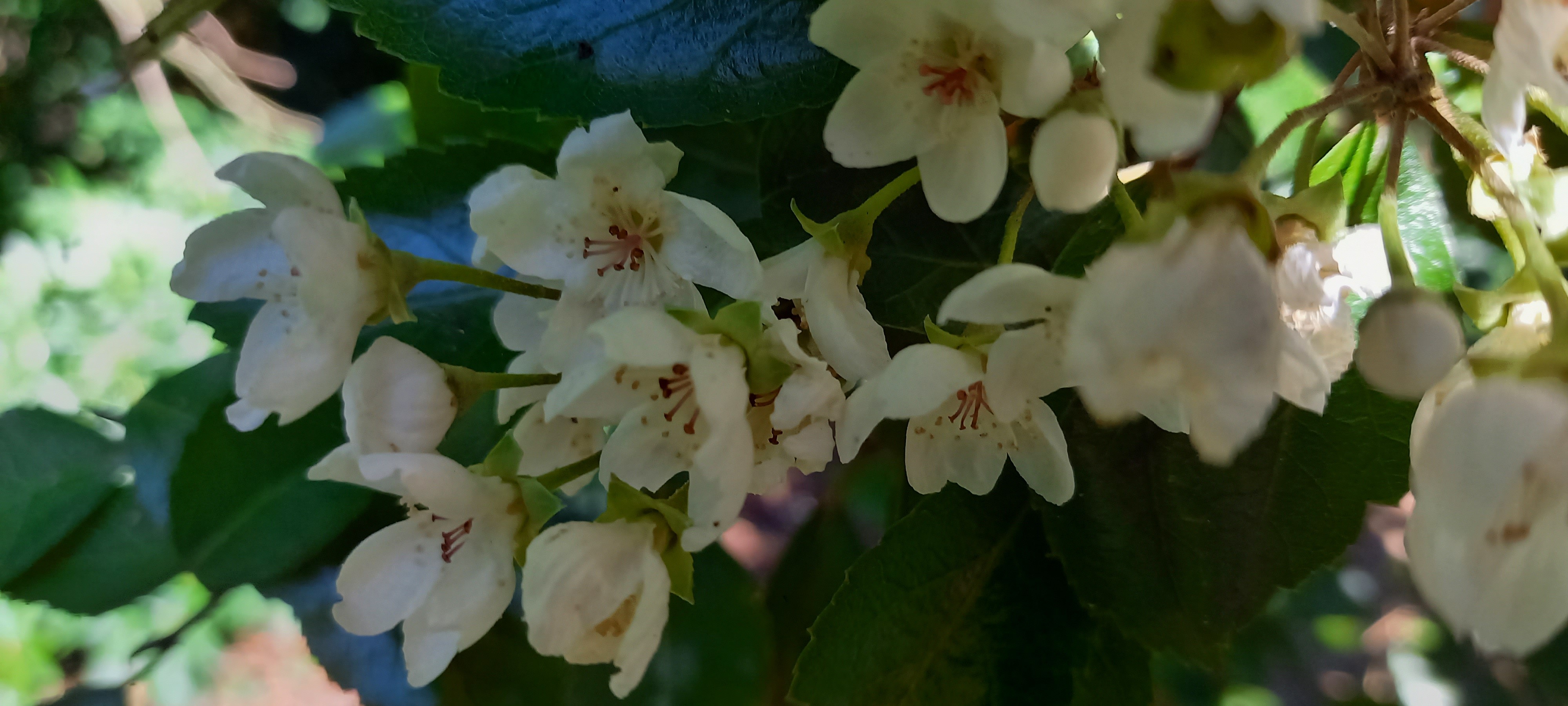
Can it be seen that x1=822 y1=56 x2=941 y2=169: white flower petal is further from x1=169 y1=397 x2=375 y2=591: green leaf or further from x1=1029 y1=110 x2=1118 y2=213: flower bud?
x1=169 y1=397 x2=375 y2=591: green leaf

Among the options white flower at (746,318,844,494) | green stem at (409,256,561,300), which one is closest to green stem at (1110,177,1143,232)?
white flower at (746,318,844,494)

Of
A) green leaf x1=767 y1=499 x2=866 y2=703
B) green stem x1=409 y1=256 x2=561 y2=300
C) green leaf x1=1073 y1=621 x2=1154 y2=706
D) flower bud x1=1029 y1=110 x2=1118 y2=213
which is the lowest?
green leaf x1=767 y1=499 x2=866 y2=703

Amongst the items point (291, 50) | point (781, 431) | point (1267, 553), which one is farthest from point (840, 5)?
point (291, 50)

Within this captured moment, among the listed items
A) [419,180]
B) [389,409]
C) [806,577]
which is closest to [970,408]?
[389,409]

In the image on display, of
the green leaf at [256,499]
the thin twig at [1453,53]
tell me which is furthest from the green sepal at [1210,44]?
the green leaf at [256,499]

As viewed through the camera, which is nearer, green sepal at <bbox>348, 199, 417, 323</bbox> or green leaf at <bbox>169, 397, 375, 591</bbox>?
green sepal at <bbox>348, 199, 417, 323</bbox>

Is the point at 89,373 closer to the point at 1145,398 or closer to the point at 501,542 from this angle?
the point at 501,542

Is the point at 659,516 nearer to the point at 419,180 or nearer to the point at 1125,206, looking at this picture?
the point at 1125,206
